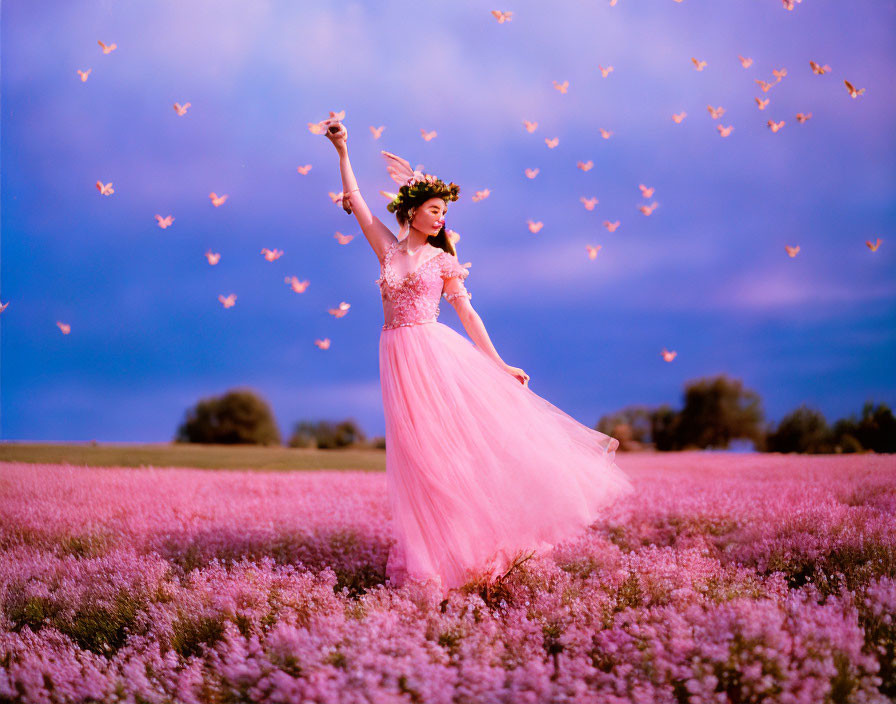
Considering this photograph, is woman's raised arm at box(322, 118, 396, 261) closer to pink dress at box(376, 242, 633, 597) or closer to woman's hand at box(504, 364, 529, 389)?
pink dress at box(376, 242, 633, 597)

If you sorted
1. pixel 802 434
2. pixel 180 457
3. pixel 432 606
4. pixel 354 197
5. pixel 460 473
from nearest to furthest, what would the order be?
pixel 432 606 < pixel 460 473 < pixel 354 197 < pixel 180 457 < pixel 802 434

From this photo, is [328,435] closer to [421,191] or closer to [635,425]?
[635,425]

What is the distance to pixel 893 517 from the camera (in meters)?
5.44

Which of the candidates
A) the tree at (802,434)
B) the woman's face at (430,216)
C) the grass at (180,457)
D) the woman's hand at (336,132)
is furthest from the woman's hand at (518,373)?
the tree at (802,434)

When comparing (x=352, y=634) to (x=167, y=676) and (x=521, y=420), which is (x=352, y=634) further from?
(x=521, y=420)

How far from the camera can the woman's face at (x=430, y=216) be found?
4883mm

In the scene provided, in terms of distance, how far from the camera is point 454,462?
15.2ft

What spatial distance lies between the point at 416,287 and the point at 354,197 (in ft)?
2.85

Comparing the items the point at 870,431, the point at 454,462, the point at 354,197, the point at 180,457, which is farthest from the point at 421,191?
the point at 870,431

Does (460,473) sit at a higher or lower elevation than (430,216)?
lower

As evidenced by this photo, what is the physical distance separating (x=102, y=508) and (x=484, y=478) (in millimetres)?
4318

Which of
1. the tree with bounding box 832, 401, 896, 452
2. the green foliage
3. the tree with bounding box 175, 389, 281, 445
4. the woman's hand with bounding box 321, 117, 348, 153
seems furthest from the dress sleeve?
the tree with bounding box 175, 389, 281, 445

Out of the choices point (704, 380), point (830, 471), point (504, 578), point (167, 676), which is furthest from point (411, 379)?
point (704, 380)

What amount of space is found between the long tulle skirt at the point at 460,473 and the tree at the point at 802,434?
1248 cm
